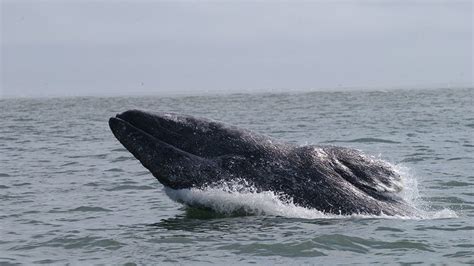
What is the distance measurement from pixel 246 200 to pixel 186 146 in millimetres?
1009

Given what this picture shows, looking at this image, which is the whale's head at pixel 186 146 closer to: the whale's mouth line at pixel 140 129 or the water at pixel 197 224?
the whale's mouth line at pixel 140 129

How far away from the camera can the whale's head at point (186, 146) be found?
10.0 m

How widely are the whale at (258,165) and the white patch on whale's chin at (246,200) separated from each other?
56 millimetres

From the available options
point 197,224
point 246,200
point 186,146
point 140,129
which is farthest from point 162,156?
point 246,200

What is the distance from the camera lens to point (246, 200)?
10.2 metres

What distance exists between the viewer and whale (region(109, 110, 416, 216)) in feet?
32.6

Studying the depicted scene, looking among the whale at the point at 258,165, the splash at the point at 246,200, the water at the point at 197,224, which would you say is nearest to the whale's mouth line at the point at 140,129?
the whale at the point at 258,165

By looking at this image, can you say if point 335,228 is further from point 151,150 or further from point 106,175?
point 106,175

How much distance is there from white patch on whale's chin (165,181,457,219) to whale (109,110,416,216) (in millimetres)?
56

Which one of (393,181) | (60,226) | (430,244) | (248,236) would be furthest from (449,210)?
(60,226)

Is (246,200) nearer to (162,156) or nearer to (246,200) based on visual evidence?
(246,200)

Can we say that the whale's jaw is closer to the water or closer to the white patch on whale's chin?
the white patch on whale's chin

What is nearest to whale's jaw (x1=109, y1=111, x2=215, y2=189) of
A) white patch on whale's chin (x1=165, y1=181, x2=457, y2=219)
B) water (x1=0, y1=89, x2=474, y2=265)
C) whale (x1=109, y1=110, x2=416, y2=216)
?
whale (x1=109, y1=110, x2=416, y2=216)

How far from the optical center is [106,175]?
16281 millimetres
